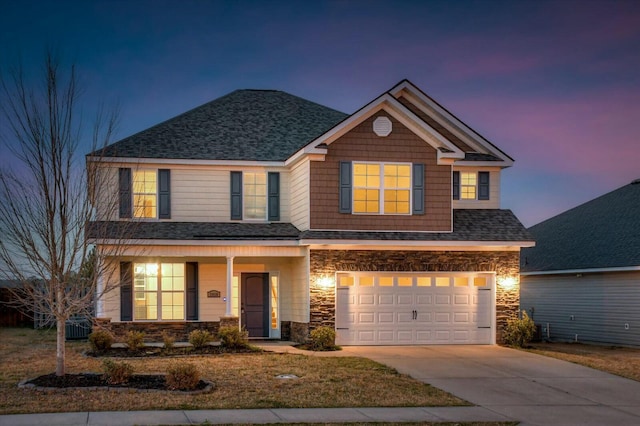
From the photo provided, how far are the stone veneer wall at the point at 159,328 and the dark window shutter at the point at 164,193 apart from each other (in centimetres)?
362

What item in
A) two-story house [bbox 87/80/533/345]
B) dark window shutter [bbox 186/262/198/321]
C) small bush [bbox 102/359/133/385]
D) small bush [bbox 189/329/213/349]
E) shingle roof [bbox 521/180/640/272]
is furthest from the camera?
shingle roof [bbox 521/180/640/272]

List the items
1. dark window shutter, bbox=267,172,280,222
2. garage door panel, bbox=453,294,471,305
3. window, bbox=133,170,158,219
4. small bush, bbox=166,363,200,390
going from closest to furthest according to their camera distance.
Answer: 1. small bush, bbox=166,363,200,390
2. garage door panel, bbox=453,294,471,305
3. window, bbox=133,170,158,219
4. dark window shutter, bbox=267,172,280,222

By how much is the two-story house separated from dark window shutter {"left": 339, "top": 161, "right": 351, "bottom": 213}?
3cm

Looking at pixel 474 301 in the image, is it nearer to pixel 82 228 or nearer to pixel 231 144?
pixel 231 144

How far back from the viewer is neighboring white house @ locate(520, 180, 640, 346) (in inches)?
1030

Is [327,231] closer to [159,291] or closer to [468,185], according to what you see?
[468,185]

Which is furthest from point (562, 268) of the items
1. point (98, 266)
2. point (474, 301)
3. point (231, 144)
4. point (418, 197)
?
point (98, 266)

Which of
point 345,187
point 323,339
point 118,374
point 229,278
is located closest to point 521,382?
point 323,339

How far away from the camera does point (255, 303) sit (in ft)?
84.8

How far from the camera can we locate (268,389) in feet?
49.4

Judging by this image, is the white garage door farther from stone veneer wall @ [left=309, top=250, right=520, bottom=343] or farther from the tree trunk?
the tree trunk

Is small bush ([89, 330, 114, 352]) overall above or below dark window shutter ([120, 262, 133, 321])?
below


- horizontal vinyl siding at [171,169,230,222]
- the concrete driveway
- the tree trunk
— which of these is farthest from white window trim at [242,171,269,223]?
the tree trunk

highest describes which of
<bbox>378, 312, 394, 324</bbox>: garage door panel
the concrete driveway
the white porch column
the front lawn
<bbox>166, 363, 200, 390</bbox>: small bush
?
the white porch column
